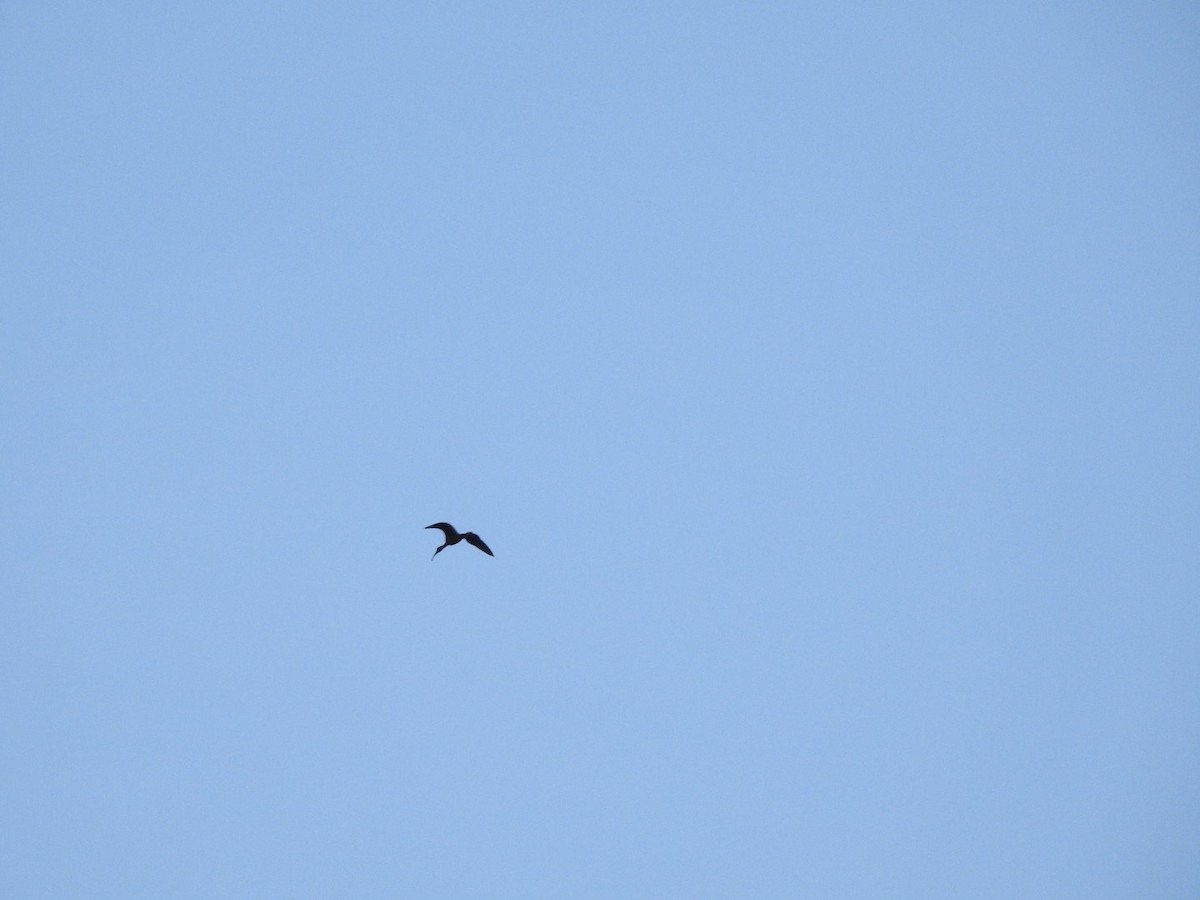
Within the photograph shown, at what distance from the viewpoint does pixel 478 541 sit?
194 feet
